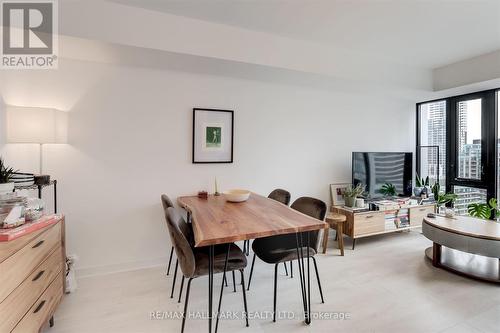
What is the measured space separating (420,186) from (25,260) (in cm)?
500

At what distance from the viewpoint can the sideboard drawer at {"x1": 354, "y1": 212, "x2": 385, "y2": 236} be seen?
3.34 metres

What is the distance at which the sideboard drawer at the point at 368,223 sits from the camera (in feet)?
11.0

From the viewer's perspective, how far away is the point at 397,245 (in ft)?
11.5

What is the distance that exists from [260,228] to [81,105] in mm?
2300

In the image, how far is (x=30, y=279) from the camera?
146cm

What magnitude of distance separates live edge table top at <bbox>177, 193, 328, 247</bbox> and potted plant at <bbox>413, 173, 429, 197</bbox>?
300 centimetres

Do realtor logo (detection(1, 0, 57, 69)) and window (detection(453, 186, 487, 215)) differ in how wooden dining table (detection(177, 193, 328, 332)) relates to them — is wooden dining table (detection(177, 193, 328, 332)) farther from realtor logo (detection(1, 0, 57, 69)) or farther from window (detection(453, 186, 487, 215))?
window (detection(453, 186, 487, 215))

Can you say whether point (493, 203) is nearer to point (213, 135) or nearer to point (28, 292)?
point (213, 135)

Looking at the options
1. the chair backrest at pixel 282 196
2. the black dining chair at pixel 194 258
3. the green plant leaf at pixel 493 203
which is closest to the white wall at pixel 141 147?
the chair backrest at pixel 282 196

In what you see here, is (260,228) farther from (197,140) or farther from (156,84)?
(156,84)

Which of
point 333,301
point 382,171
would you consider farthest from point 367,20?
point 333,301

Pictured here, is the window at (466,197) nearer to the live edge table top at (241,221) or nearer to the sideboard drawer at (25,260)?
the live edge table top at (241,221)

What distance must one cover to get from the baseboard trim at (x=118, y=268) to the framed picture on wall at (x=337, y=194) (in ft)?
8.13

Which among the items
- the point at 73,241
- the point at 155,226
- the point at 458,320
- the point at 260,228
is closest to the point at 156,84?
the point at 155,226
